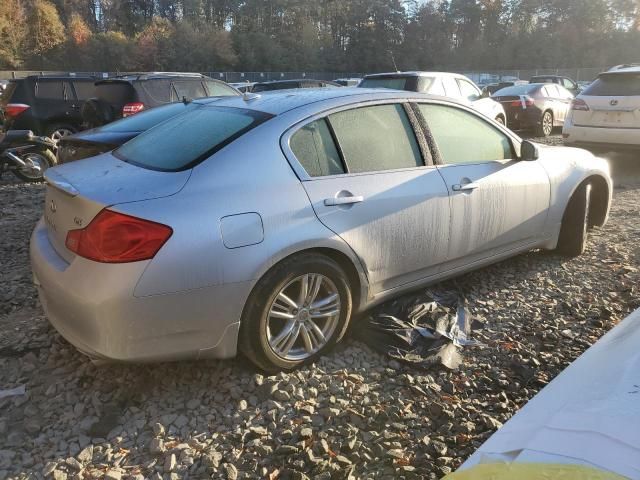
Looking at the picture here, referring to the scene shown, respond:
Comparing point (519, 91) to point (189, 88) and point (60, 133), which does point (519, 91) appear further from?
point (60, 133)

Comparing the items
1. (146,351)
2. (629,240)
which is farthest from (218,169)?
(629,240)

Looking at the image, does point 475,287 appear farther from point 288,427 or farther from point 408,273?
point 288,427

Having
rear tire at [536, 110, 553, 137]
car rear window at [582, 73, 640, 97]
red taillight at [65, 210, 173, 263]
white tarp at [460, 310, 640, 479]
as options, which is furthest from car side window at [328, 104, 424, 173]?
rear tire at [536, 110, 553, 137]

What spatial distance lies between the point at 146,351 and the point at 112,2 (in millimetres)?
78905

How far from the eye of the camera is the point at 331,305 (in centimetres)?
324

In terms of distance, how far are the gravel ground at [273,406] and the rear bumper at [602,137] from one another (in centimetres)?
579

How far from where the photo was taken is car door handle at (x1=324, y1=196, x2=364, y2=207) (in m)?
3.12

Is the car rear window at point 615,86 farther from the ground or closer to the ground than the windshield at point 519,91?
farther from the ground

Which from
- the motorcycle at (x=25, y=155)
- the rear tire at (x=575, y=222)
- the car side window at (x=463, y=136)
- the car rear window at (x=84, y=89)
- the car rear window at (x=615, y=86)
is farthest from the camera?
the car rear window at (x=84, y=89)

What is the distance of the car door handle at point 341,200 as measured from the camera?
10.3 feet

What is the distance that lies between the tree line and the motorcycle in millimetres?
49840

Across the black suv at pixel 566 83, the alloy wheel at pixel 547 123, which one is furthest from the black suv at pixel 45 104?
the black suv at pixel 566 83

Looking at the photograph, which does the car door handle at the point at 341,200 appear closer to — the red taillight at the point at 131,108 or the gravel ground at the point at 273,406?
the gravel ground at the point at 273,406

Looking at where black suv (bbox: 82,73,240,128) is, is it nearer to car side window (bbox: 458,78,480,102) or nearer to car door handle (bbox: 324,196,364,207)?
car side window (bbox: 458,78,480,102)
